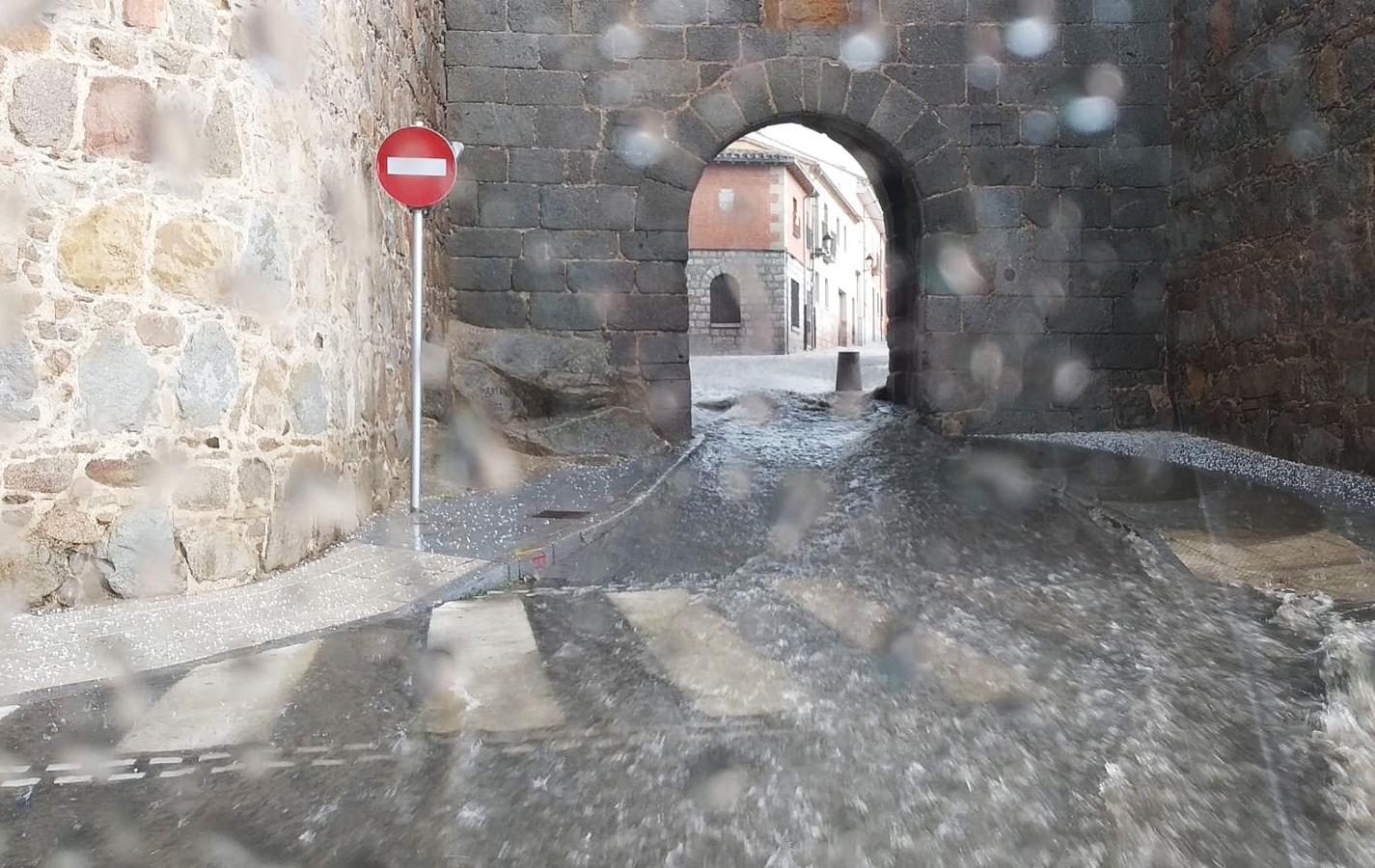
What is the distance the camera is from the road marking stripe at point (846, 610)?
326 cm

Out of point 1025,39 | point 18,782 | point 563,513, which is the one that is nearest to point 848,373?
point 1025,39

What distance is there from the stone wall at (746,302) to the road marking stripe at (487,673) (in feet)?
83.6

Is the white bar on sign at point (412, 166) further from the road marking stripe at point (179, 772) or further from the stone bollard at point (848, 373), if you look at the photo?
the stone bollard at point (848, 373)

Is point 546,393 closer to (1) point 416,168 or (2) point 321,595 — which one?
(1) point 416,168

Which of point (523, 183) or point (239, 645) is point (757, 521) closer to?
point (239, 645)

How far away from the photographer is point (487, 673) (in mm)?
2975

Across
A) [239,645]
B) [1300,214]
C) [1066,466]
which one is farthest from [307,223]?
[1300,214]

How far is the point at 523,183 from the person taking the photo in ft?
25.8

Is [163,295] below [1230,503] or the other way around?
the other way around

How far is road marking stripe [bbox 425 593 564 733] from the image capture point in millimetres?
Answer: 2576

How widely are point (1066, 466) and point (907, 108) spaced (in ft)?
10.9

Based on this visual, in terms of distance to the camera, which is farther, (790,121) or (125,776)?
(790,121)

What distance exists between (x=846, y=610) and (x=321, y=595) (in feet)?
6.75

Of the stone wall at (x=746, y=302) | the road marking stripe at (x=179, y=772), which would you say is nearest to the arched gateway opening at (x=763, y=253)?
the stone wall at (x=746, y=302)
